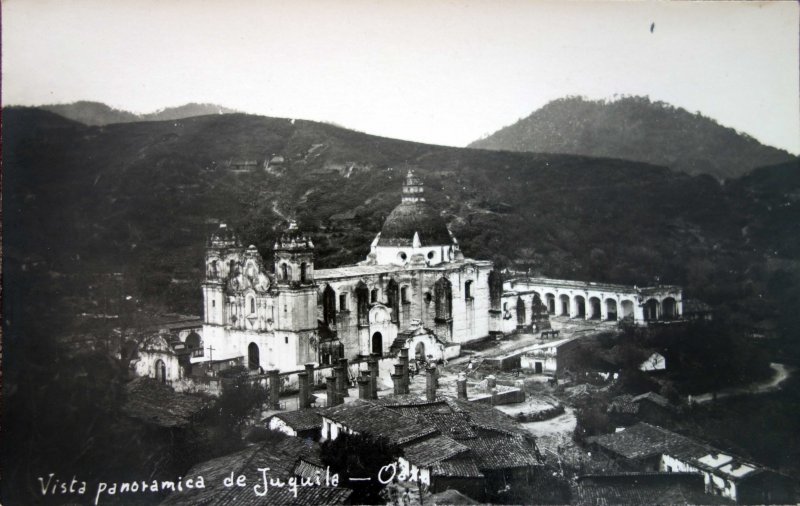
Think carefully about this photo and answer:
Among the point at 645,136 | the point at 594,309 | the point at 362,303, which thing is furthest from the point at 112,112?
the point at 594,309

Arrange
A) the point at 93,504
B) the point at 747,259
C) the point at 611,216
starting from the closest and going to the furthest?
the point at 93,504, the point at 747,259, the point at 611,216

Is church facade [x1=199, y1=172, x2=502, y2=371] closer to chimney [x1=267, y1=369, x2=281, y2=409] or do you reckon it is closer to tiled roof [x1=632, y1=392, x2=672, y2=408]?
chimney [x1=267, y1=369, x2=281, y2=409]

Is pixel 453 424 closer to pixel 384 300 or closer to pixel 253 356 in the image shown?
pixel 253 356

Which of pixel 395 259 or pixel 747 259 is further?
pixel 395 259

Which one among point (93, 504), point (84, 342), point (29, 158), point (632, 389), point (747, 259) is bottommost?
point (93, 504)

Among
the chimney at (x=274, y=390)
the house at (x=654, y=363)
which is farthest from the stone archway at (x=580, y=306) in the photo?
the chimney at (x=274, y=390)

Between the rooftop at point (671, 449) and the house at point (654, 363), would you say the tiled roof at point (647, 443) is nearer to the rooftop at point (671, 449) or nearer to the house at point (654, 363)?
the rooftop at point (671, 449)

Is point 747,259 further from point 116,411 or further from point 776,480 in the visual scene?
point 116,411

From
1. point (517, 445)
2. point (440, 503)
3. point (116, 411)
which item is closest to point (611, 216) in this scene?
point (517, 445)
